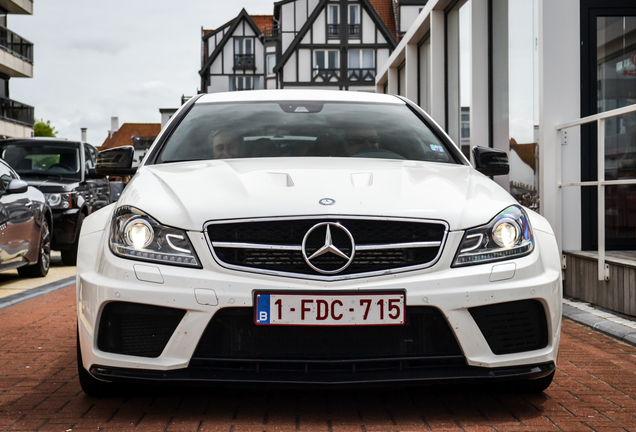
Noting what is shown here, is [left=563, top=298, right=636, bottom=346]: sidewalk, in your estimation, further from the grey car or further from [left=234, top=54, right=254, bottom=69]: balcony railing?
[left=234, top=54, right=254, bottom=69]: balcony railing

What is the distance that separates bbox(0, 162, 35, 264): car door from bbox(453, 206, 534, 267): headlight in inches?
230

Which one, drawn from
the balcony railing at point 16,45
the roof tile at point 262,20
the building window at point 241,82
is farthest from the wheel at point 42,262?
the roof tile at point 262,20

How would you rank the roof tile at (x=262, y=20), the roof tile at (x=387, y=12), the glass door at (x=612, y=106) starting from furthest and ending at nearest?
1. the roof tile at (x=262, y=20)
2. the roof tile at (x=387, y=12)
3. the glass door at (x=612, y=106)

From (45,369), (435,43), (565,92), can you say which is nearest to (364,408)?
(45,369)

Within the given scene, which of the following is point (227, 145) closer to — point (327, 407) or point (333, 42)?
point (327, 407)

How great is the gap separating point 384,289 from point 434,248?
291 millimetres

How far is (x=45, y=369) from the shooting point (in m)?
4.29

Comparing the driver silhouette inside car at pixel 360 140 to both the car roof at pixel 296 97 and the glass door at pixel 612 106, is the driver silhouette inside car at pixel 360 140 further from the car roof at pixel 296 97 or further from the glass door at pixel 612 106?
the glass door at pixel 612 106

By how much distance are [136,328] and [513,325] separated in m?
1.52

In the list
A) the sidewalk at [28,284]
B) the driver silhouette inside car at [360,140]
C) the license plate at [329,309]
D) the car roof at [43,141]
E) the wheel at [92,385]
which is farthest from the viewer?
the car roof at [43,141]

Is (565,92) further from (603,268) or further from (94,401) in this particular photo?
(94,401)

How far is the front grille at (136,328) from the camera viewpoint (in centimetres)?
310

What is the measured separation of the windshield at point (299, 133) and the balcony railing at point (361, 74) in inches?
1671

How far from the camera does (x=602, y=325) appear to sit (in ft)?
17.8
